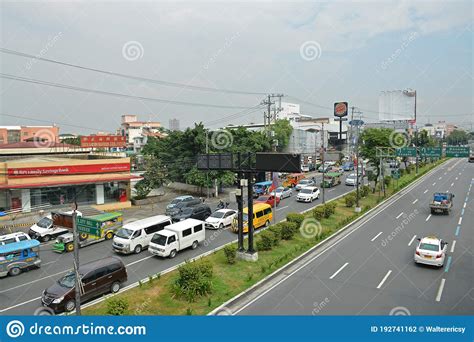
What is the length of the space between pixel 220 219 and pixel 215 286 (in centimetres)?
1122

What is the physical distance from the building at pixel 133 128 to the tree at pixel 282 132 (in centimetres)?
4545

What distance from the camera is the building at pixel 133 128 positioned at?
371ft

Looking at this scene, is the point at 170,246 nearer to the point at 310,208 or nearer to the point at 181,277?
the point at 181,277

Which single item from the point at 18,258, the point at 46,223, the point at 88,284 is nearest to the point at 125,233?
the point at 18,258

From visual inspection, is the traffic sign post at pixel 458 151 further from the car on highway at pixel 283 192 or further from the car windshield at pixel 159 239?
the car windshield at pixel 159 239

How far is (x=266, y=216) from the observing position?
91.8 ft

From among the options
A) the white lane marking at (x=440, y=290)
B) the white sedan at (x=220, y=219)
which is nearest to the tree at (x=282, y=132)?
the white sedan at (x=220, y=219)

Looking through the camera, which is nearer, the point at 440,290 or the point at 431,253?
the point at 440,290

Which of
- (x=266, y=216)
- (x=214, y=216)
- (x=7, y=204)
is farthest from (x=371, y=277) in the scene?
(x=7, y=204)

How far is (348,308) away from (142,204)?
29.2 m

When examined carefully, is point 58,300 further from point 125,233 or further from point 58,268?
point 125,233

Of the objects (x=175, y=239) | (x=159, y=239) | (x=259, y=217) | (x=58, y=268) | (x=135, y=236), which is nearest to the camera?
(x=58, y=268)

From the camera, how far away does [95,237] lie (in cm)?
2433

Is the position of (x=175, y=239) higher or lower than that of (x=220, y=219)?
higher
